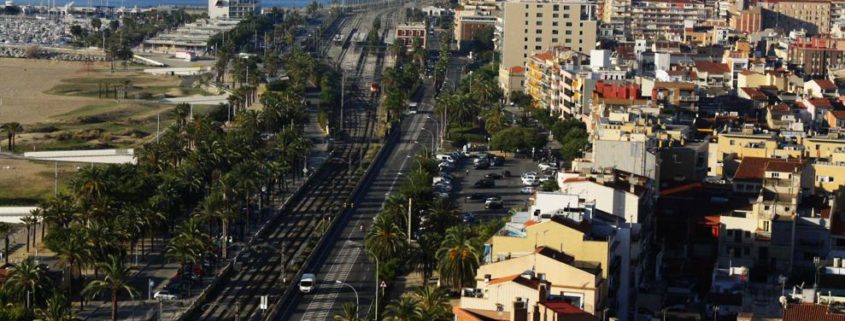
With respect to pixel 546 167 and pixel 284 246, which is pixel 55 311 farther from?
pixel 546 167

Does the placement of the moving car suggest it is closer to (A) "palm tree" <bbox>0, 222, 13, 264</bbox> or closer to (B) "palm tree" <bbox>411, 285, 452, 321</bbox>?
(A) "palm tree" <bbox>0, 222, 13, 264</bbox>

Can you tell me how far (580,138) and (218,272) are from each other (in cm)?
3479

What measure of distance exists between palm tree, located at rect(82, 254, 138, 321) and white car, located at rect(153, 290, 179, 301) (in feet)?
2.72

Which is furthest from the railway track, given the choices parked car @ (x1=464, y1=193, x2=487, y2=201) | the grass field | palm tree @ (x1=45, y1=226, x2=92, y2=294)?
the grass field

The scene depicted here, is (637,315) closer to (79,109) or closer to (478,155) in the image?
(478,155)

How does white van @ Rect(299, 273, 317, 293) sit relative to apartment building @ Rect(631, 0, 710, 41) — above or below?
below

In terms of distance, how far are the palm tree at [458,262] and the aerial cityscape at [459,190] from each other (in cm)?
13

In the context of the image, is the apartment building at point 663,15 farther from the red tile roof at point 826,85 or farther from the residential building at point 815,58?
the red tile roof at point 826,85

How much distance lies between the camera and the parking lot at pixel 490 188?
251ft

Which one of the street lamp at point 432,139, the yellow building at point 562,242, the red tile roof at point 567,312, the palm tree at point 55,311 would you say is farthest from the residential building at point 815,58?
the red tile roof at point 567,312

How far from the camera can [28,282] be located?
5256 cm

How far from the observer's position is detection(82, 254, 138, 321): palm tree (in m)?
53.1

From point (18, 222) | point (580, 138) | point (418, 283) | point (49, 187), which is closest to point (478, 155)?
point (580, 138)

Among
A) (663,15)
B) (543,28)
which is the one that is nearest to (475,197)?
(543,28)
